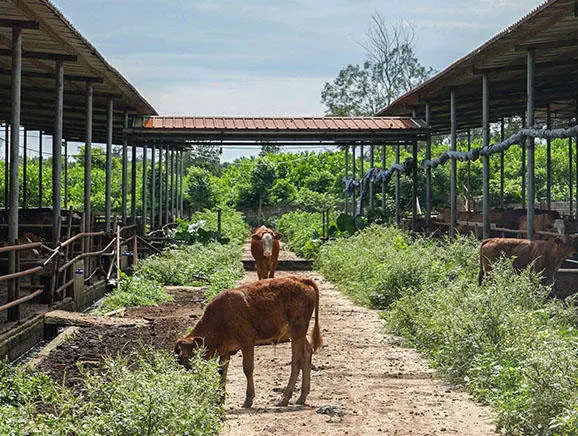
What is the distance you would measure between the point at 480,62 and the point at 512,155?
34.0 m

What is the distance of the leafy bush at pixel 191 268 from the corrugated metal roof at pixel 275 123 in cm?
457

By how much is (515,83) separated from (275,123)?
771 centimetres

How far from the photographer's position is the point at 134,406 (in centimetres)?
622

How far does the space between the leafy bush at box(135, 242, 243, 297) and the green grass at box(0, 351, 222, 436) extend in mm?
9883

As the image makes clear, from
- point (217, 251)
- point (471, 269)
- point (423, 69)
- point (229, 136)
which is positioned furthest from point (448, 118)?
point (423, 69)

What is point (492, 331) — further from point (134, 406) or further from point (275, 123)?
point (275, 123)

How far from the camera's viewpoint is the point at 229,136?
26.5 metres

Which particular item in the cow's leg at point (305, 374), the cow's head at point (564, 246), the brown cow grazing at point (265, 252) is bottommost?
the cow's leg at point (305, 374)

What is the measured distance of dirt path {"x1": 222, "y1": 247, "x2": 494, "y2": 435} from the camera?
7.79 m

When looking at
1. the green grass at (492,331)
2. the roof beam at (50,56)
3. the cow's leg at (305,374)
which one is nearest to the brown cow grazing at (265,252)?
the green grass at (492,331)

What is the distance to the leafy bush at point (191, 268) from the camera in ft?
65.0

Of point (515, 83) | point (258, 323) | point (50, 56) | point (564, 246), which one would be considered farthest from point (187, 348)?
point (515, 83)

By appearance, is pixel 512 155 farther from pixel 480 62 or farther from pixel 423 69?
pixel 480 62

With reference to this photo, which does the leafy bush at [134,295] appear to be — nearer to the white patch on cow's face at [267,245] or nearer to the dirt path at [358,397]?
the white patch on cow's face at [267,245]
